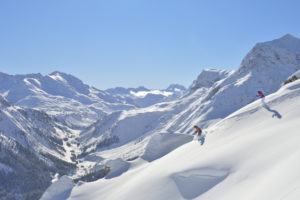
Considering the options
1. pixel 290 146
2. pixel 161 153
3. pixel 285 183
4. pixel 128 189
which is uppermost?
pixel 161 153

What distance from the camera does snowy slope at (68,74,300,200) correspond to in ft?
63.6

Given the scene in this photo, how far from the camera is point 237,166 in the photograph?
24156mm

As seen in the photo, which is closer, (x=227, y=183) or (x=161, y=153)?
(x=227, y=183)

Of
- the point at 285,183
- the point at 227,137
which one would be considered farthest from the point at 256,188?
the point at 227,137

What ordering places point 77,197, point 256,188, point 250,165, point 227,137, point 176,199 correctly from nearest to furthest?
point 256,188
point 250,165
point 176,199
point 227,137
point 77,197

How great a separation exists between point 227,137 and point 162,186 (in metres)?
10.4

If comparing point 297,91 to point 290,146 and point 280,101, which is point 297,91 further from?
point 290,146

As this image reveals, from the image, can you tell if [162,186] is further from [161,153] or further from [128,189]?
[161,153]

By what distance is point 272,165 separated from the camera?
2100 cm

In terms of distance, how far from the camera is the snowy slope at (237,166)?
19.4m

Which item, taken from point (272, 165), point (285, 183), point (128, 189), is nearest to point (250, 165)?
point (272, 165)

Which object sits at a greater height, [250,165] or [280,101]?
[280,101]

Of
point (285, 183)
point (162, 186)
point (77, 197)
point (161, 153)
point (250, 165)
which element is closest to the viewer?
point (285, 183)

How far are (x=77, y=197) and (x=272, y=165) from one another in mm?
29371
